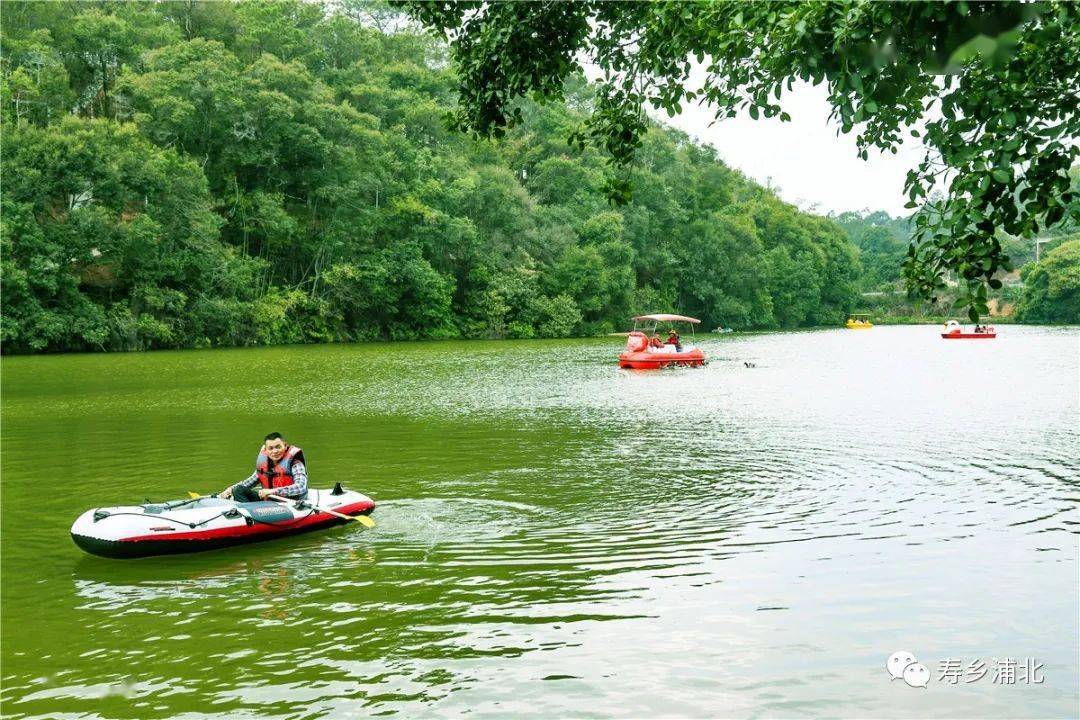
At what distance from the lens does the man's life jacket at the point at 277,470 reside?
35.0ft

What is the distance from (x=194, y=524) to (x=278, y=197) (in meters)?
43.6

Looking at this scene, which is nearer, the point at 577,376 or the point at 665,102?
the point at 665,102

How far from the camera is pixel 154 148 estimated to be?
4519 centimetres

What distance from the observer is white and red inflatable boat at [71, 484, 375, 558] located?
934cm

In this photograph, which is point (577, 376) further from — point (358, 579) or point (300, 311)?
point (300, 311)

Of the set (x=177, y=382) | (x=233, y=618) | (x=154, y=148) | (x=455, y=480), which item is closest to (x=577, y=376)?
(x=177, y=382)

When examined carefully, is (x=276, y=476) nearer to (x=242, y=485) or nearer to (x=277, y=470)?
(x=277, y=470)

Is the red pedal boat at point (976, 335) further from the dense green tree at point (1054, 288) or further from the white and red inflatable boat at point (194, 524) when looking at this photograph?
the white and red inflatable boat at point (194, 524)

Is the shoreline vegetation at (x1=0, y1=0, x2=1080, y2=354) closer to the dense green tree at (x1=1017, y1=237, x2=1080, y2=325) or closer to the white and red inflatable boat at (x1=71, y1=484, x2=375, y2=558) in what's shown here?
the white and red inflatable boat at (x1=71, y1=484, x2=375, y2=558)

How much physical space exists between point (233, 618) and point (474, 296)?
177 ft

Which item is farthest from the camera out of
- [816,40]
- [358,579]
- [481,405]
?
[481,405]

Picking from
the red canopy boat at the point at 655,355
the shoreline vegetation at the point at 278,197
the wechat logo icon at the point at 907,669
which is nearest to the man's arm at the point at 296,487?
the wechat logo icon at the point at 907,669

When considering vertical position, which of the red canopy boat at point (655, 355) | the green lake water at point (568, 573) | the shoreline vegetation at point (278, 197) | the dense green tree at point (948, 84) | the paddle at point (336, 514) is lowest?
the green lake water at point (568, 573)

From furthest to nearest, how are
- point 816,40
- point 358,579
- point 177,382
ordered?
point 177,382 < point 358,579 < point 816,40
